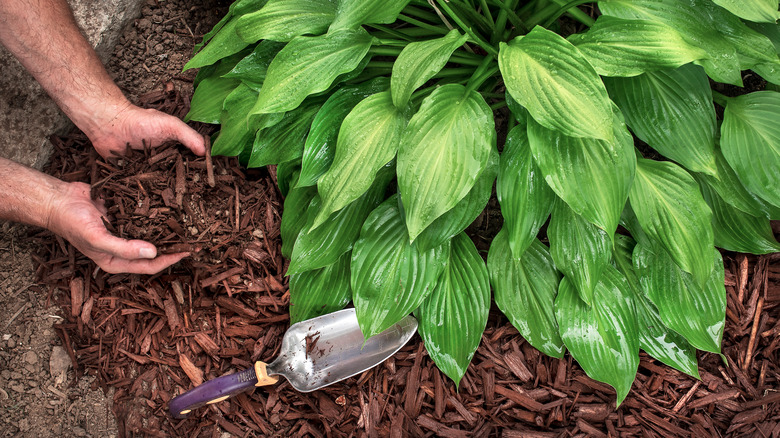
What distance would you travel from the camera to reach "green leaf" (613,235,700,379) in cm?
134

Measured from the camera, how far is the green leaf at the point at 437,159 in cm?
104

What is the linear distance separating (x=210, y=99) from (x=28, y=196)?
0.58m

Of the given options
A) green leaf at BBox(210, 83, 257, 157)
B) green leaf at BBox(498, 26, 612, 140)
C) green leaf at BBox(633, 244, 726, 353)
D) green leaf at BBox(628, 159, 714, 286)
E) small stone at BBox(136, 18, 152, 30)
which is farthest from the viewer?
small stone at BBox(136, 18, 152, 30)

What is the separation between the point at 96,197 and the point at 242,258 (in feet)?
1.52

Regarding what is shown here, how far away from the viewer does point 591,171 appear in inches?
41.4

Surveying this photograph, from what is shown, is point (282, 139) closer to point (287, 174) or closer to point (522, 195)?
point (287, 174)

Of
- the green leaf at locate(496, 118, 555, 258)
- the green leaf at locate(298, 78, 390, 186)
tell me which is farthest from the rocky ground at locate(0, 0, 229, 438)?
the green leaf at locate(496, 118, 555, 258)

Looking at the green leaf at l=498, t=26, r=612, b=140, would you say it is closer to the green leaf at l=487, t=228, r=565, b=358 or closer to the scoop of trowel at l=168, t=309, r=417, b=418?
the green leaf at l=487, t=228, r=565, b=358

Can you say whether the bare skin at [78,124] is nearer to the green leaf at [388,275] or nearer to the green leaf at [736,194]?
the green leaf at [388,275]

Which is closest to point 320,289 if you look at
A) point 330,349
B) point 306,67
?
point 330,349

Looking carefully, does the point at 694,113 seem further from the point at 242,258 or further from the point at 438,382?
the point at 242,258

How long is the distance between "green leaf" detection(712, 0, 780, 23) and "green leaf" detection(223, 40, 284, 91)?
44.2 inches

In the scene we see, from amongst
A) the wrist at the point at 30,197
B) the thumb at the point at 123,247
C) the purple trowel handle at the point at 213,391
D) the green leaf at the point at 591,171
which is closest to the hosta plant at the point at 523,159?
the green leaf at the point at 591,171

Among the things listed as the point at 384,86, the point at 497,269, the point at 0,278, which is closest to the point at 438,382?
the point at 497,269
